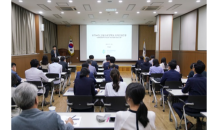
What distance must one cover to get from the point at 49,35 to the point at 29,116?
13056 mm

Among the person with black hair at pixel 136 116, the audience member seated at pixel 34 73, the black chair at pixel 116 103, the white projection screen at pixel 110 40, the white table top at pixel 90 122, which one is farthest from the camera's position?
the white projection screen at pixel 110 40

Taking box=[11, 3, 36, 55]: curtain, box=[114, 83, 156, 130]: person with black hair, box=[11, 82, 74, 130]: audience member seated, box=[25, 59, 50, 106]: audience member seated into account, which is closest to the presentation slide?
box=[11, 3, 36, 55]: curtain

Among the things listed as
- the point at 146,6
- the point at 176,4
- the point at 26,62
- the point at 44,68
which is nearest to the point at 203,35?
the point at 176,4

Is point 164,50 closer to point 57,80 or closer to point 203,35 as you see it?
point 203,35

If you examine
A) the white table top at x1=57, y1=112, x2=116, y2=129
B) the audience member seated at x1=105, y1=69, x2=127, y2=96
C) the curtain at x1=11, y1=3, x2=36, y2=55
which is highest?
the curtain at x1=11, y1=3, x2=36, y2=55

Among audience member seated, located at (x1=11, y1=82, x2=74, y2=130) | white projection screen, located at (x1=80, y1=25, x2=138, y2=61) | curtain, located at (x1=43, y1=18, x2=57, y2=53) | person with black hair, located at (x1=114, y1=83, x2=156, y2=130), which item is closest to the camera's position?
audience member seated, located at (x1=11, y1=82, x2=74, y2=130)

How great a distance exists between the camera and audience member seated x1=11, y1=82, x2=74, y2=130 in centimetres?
153

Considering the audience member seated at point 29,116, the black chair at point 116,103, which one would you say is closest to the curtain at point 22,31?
the black chair at point 116,103

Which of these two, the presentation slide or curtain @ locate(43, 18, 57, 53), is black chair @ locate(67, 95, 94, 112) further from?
the presentation slide

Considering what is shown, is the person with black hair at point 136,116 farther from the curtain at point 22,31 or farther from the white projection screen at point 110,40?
the white projection screen at point 110,40

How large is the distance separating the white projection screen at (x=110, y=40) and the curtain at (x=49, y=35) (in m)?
2.67

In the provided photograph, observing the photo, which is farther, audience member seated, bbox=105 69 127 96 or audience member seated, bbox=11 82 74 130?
audience member seated, bbox=105 69 127 96

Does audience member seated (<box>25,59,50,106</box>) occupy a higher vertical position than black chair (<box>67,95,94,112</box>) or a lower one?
higher

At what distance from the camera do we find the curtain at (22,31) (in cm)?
830
